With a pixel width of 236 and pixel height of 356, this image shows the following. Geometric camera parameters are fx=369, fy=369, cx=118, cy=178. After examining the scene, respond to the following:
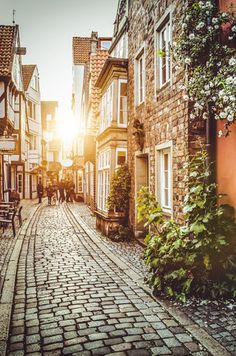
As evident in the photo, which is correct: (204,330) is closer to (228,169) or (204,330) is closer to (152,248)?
(152,248)

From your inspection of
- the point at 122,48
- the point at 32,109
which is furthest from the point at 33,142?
the point at 122,48

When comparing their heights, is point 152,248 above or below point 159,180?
below

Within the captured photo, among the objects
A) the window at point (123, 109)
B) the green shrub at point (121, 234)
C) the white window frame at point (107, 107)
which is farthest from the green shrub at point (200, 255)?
the white window frame at point (107, 107)

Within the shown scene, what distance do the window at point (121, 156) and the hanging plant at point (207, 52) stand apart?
7.19m

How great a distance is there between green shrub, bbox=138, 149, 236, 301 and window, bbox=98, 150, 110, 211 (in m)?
7.95

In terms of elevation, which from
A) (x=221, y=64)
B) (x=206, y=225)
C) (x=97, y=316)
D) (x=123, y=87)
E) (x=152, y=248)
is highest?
(x=123, y=87)

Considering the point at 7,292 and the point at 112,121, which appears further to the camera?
the point at 112,121

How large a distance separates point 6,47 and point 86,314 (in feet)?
67.7

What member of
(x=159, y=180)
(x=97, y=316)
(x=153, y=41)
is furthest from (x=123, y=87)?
(x=97, y=316)

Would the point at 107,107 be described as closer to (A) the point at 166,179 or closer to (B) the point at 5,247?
(A) the point at 166,179

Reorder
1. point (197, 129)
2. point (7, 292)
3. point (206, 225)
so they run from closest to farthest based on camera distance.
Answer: point (206, 225) → point (7, 292) → point (197, 129)

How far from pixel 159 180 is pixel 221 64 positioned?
3922 millimetres

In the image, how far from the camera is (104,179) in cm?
1520

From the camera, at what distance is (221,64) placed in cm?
581
